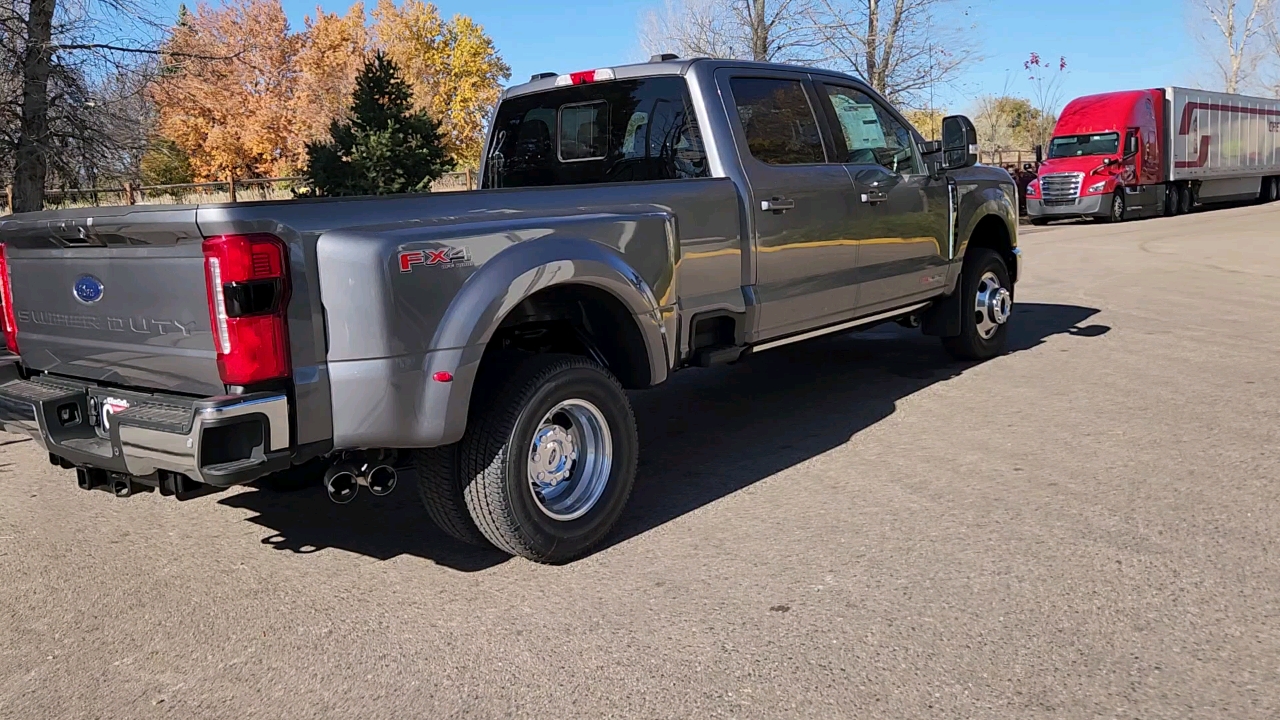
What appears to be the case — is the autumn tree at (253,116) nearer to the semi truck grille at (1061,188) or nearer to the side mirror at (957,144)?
the semi truck grille at (1061,188)

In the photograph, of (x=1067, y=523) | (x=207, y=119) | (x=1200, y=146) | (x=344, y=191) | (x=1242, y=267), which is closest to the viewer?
(x=1067, y=523)

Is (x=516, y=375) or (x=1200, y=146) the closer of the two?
(x=516, y=375)

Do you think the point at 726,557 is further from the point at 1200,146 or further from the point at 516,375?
the point at 1200,146

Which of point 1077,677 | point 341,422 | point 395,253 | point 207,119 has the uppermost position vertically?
point 207,119

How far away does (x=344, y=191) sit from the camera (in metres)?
20.9

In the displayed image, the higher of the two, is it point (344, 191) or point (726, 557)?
point (344, 191)

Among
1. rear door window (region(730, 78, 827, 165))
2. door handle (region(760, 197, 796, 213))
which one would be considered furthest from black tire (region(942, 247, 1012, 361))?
door handle (region(760, 197, 796, 213))

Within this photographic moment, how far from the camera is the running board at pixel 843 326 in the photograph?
17.9 ft

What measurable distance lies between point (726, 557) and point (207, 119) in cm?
5428

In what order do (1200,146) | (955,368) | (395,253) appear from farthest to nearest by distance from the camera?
(1200,146), (955,368), (395,253)

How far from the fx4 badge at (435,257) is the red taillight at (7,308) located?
5.93 ft

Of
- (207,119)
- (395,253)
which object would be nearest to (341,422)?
(395,253)

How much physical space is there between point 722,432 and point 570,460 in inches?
78.6

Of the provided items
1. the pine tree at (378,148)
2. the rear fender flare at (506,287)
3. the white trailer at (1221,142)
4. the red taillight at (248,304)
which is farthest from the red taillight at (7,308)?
the white trailer at (1221,142)
